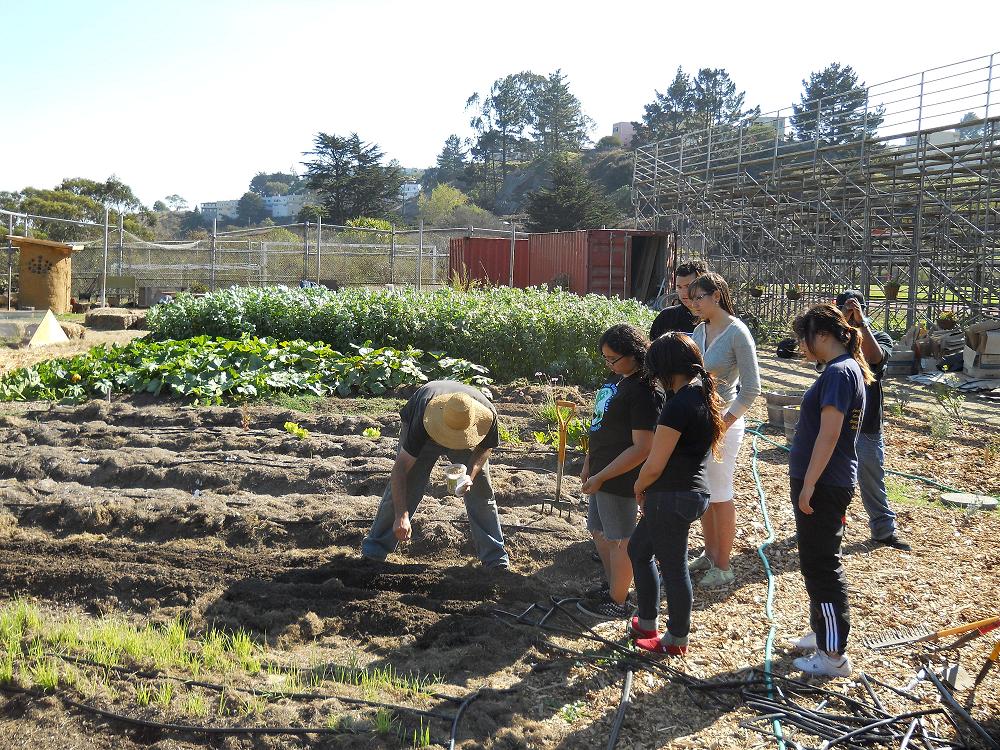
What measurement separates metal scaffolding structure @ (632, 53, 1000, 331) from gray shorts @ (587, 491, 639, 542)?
1443cm

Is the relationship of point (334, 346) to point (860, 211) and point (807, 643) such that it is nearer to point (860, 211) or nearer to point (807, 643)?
point (807, 643)

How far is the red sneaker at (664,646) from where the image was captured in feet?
14.0

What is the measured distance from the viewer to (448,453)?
5.20m

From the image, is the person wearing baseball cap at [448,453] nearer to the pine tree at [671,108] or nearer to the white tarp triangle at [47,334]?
the white tarp triangle at [47,334]

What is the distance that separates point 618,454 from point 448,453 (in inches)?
42.4

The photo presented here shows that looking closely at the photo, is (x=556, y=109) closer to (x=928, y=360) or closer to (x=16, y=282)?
(x=16, y=282)

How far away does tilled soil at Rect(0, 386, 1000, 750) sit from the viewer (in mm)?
3711

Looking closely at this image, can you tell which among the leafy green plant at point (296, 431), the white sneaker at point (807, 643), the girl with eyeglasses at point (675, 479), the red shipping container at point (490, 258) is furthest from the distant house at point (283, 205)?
→ the white sneaker at point (807, 643)

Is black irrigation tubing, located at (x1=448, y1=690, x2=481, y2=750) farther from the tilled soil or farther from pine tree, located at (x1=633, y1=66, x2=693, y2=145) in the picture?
pine tree, located at (x1=633, y1=66, x2=693, y2=145)

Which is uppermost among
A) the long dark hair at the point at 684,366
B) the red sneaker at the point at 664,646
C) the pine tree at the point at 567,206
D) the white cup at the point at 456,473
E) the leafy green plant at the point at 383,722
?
the pine tree at the point at 567,206

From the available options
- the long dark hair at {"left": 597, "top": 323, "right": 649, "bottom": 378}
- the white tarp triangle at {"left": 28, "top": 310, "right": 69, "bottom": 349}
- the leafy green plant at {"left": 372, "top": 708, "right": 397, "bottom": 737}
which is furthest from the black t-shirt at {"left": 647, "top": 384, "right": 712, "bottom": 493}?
the white tarp triangle at {"left": 28, "top": 310, "right": 69, "bottom": 349}

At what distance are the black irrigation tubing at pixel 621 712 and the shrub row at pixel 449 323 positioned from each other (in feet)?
25.4

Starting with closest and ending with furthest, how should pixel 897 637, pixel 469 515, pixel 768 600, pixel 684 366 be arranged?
pixel 684 366, pixel 897 637, pixel 768 600, pixel 469 515

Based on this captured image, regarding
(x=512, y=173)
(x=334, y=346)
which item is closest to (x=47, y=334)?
(x=334, y=346)
